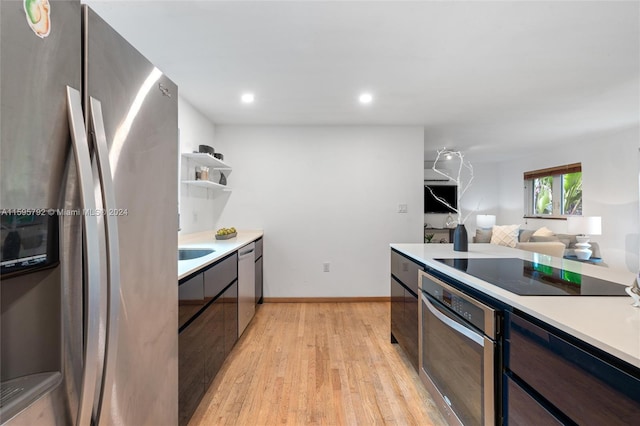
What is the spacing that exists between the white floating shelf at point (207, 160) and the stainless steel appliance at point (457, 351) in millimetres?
2476

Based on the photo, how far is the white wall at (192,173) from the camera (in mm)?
3033

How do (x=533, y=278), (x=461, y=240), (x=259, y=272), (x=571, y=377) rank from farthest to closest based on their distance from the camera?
1. (x=259, y=272)
2. (x=461, y=240)
3. (x=533, y=278)
4. (x=571, y=377)

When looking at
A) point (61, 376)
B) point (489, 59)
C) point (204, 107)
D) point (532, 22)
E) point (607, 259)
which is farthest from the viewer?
point (607, 259)

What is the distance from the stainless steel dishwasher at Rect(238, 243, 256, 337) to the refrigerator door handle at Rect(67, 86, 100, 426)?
1882 mm

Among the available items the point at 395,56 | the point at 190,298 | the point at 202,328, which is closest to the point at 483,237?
the point at 395,56

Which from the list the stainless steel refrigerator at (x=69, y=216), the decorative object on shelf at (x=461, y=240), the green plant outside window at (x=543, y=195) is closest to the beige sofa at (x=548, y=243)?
the green plant outside window at (x=543, y=195)

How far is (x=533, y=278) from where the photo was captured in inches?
53.2

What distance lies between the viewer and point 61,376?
65cm

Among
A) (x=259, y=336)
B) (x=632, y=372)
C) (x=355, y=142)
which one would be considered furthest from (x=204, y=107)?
(x=632, y=372)

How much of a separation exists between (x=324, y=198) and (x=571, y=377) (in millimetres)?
3288

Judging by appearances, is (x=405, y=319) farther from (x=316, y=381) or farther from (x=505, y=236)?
(x=505, y=236)

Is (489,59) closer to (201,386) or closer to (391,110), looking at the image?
(391,110)

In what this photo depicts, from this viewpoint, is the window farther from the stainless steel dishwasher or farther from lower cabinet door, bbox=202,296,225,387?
lower cabinet door, bbox=202,296,225,387

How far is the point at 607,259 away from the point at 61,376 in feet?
20.9
